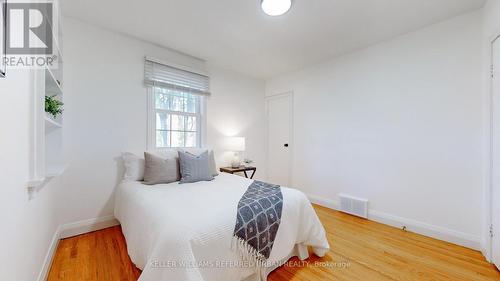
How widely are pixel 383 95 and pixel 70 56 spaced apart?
12.7 feet

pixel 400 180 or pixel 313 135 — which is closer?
pixel 400 180

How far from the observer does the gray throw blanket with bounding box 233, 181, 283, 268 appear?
4.59 feet

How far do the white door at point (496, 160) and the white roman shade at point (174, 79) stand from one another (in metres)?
3.35

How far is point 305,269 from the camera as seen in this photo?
1727 mm

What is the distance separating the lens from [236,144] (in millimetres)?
3572

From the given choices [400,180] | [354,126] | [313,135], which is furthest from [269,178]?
[400,180]

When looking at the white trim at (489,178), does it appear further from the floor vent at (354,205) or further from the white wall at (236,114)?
the white wall at (236,114)

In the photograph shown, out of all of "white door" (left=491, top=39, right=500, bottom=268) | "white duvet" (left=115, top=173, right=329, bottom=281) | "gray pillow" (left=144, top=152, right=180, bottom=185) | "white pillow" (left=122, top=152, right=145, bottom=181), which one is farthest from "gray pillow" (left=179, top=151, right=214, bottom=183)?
"white door" (left=491, top=39, right=500, bottom=268)

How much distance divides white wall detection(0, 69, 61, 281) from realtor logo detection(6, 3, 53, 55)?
0.45 ft

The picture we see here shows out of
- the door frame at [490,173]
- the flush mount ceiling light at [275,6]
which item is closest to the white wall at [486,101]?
the door frame at [490,173]

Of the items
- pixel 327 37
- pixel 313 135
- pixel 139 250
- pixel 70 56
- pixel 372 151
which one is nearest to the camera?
pixel 139 250

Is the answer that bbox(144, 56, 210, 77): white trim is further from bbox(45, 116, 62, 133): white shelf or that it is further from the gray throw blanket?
the gray throw blanket

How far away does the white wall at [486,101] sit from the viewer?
1879mm

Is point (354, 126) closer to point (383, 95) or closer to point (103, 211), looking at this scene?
point (383, 95)
